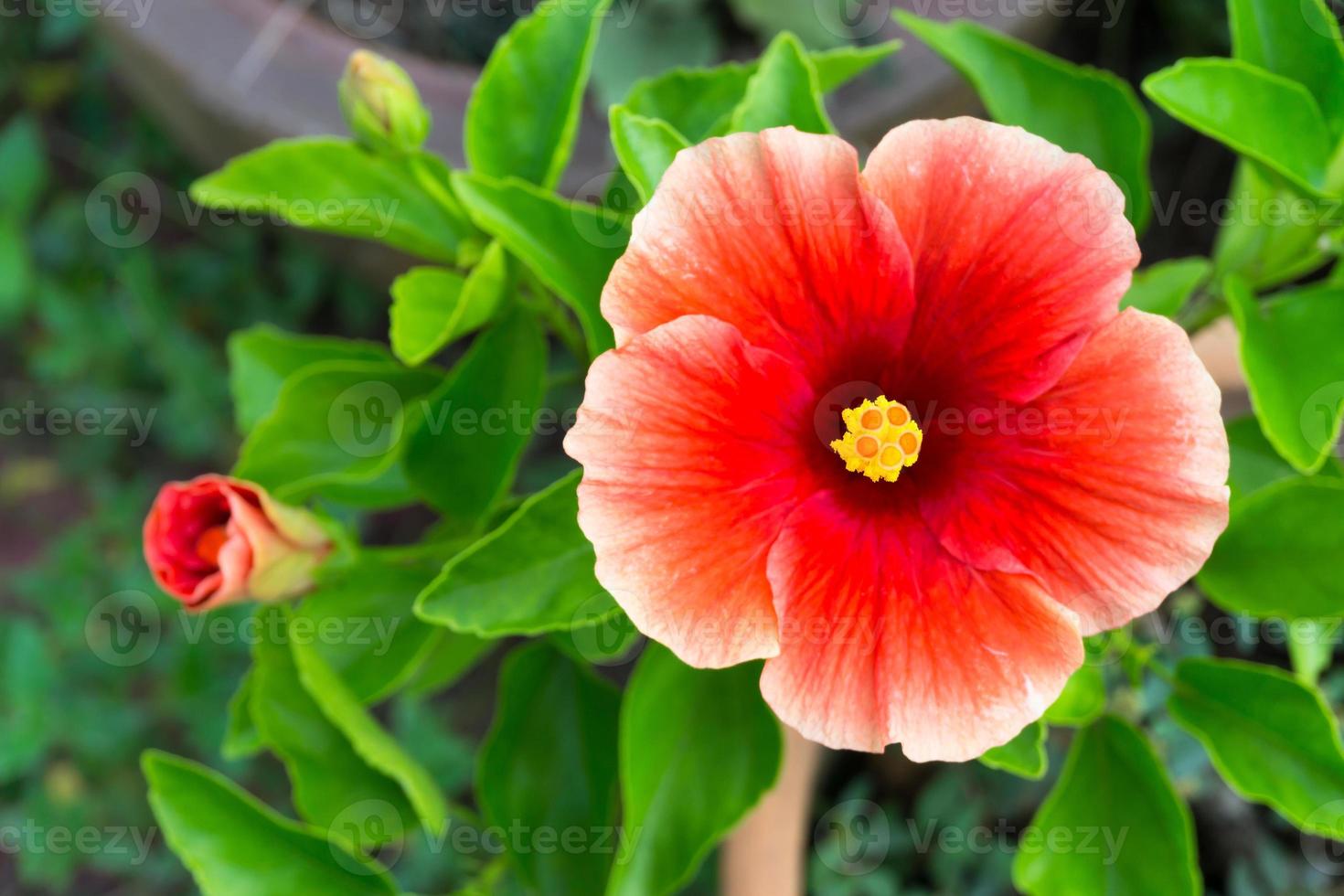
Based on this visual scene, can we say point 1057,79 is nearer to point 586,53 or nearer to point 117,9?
point 586,53

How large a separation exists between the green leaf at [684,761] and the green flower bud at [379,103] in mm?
414

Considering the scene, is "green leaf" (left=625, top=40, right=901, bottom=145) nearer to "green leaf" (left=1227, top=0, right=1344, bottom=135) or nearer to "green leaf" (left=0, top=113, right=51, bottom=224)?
"green leaf" (left=1227, top=0, right=1344, bottom=135)

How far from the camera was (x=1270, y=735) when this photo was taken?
0.81 meters

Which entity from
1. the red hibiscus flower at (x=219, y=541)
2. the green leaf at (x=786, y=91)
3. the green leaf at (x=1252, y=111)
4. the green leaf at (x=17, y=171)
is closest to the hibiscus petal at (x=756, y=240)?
the green leaf at (x=786, y=91)

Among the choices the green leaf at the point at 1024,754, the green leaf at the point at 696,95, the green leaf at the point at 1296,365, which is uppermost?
the green leaf at the point at 696,95

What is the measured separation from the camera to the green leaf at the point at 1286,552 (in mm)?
776

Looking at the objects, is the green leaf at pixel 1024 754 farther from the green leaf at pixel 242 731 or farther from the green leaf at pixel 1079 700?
the green leaf at pixel 242 731

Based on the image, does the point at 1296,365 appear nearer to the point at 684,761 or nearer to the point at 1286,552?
the point at 1286,552

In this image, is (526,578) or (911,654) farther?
(526,578)

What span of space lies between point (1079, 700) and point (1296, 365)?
11.1 inches

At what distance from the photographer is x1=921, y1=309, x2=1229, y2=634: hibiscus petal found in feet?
1.95
